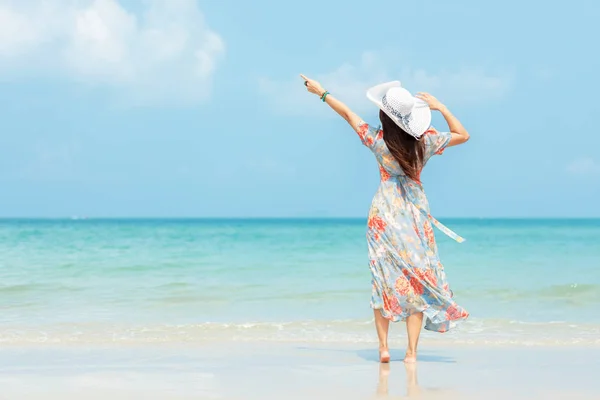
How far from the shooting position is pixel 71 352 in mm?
5750

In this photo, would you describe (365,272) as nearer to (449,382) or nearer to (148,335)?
(148,335)

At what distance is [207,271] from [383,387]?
984cm

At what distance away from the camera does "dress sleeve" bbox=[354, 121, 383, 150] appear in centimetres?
475

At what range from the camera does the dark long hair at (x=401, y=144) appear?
183 inches

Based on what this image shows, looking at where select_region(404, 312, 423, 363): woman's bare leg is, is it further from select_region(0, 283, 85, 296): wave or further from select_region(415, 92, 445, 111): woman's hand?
select_region(0, 283, 85, 296): wave

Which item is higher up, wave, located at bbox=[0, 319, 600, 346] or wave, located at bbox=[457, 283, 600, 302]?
wave, located at bbox=[457, 283, 600, 302]

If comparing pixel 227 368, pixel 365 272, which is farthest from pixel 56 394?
pixel 365 272

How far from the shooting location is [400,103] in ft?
15.0

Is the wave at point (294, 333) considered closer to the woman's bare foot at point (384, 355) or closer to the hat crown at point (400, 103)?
the woman's bare foot at point (384, 355)

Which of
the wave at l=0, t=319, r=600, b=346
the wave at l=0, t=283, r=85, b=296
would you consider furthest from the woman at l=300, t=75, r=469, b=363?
the wave at l=0, t=283, r=85, b=296

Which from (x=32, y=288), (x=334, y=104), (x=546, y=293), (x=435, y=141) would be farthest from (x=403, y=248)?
(x=32, y=288)

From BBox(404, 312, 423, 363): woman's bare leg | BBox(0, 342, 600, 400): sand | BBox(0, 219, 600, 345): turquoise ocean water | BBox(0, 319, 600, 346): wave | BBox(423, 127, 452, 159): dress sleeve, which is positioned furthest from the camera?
BBox(0, 219, 600, 345): turquoise ocean water

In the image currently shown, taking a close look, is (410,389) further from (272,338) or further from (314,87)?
(272,338)

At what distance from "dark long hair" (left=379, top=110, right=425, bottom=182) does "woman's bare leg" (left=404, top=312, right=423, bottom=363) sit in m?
0.89
